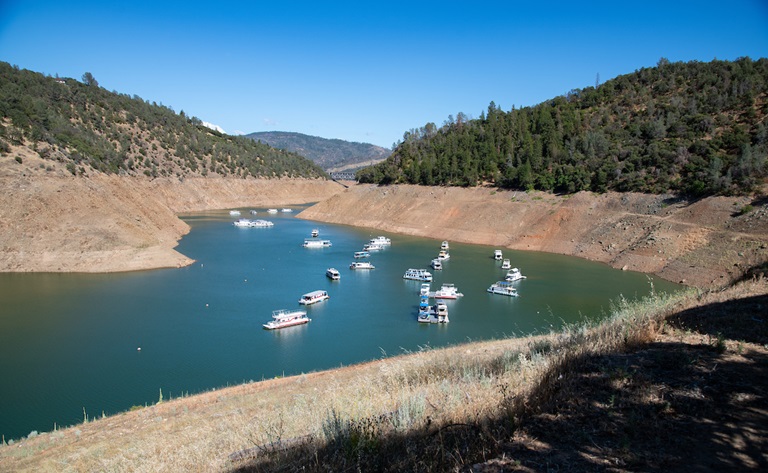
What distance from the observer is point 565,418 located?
5102mm

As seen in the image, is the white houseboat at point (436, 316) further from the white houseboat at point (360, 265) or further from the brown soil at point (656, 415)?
the brown soil at point (656, 415)

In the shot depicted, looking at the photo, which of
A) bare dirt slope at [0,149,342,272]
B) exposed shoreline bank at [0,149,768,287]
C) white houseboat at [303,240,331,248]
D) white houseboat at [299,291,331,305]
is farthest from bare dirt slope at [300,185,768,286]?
bare dirt slope at [0,149,342,272]

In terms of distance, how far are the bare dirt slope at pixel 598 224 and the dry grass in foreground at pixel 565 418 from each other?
18.6 meters

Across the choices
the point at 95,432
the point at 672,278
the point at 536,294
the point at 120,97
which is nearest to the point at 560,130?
the point at 672,278

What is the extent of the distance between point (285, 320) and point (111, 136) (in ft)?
279

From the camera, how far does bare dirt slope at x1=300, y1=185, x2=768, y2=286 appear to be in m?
37.5

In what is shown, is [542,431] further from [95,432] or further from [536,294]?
[536,294]

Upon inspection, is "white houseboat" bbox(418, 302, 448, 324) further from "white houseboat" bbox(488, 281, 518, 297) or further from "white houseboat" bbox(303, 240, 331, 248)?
"white houseboat" bbox(303, 240, 331, 248)

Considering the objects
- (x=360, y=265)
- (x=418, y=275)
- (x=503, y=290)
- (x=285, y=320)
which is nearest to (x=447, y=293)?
(x=503, y=290)

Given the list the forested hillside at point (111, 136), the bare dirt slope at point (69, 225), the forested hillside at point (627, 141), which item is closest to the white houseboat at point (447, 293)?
the bare dirt slope at point (69, 225)

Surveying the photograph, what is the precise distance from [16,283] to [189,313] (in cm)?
1660

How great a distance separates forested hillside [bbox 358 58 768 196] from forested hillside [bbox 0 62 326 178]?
42955mm

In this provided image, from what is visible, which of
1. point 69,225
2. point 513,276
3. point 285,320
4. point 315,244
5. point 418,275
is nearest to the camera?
point 285,320

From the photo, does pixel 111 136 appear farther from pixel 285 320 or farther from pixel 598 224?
pixel 598 224
